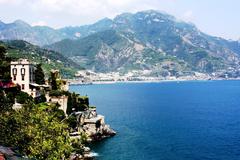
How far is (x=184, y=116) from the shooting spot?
18962cm

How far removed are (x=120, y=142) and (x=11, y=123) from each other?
58311 mm

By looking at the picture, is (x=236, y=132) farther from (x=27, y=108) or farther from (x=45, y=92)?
(x=27, y=108)

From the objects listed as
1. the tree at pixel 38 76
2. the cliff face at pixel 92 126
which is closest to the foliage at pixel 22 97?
the tree at pixel 38 76

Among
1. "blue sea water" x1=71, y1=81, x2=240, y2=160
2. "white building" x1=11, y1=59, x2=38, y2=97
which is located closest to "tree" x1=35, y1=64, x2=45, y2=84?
"white building" x1=11, y1=59, x2=38, y2=97

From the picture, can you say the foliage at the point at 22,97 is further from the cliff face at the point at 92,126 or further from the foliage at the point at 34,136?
the foliage at the point at 34,136

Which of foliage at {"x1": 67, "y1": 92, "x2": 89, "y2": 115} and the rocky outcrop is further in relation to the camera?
the rocky outcrop

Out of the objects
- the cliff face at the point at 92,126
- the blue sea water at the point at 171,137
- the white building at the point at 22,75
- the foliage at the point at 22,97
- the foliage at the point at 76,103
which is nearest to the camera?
the foliage at the point at 22,97

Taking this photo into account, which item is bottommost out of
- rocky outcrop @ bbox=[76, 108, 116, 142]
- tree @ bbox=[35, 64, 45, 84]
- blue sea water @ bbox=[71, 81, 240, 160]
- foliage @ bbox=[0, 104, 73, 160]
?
blue sea water @ bbox=[71, 81, 240, 160]

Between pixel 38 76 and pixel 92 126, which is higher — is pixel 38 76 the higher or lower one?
the higher one

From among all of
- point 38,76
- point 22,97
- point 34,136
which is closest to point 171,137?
point 38,76

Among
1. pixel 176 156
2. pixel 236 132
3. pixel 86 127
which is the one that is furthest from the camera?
pixel 236 132

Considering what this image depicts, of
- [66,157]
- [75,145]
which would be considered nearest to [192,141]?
[75,145]

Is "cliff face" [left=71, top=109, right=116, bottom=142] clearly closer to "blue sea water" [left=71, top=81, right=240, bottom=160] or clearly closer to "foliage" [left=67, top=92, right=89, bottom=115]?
"foliage" [left=67, top=92, right=89, bottom=115]

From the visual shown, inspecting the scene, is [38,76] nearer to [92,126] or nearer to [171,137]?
[92,126]
